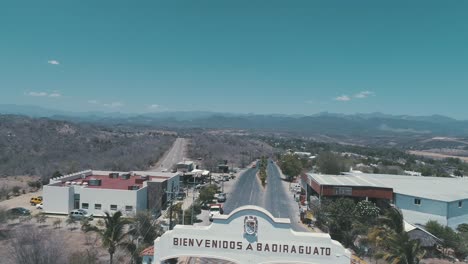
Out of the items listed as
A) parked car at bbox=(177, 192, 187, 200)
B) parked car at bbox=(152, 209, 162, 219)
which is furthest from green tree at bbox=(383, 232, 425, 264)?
parked car at bbox=(177, 192, 187, 200)

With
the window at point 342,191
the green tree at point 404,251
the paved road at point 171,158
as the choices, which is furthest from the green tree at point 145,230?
the paved road at point 171,158

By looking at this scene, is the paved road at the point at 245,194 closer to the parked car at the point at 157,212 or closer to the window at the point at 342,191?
the parked car at the point at 157,212

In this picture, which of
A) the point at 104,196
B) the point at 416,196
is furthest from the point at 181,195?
the point at 416,196

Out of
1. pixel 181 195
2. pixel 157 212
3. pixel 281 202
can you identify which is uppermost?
pixel 157 212

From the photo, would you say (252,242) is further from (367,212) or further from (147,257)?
(367,212)

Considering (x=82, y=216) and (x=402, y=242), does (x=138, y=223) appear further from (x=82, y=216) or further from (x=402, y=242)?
(x=402, y=242)

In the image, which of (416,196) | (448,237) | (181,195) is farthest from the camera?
(181,195)

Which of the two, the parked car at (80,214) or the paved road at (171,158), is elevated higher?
the parked car at (80,214)
